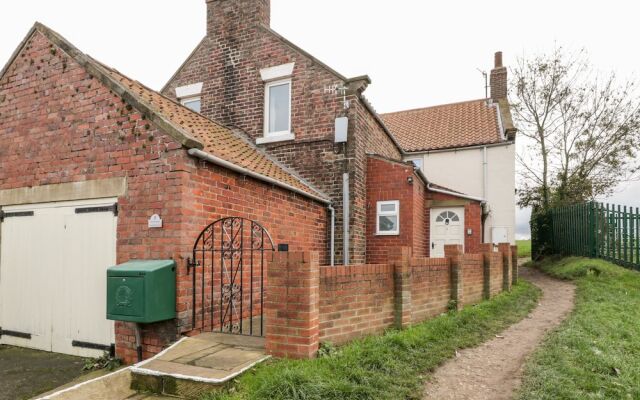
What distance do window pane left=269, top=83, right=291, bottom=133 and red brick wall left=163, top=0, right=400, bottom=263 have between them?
0.29 metres

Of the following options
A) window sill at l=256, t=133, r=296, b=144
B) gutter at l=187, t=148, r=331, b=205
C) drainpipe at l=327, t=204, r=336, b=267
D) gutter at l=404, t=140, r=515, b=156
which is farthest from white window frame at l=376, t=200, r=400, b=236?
gutter at l=404, t=140, r=515, b=156

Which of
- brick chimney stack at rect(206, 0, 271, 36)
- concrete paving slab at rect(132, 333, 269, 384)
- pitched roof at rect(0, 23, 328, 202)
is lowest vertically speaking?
concrete paving slab at rect(132, 333, 269, 384)

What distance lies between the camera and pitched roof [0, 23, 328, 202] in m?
6.05

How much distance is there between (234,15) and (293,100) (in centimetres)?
313

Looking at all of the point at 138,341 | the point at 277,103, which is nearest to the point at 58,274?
the point at 138,341

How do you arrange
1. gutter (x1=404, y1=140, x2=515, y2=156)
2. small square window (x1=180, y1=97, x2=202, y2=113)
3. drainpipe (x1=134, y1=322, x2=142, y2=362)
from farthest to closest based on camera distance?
gutter (x1=404, y1=140, x2=515, y2=156) < small square window (x1=180, y1=97, x2=202, y2=113) < drainpipe (x1=134, y1=322, x2=142, y2=362)

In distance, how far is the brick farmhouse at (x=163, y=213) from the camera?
5828mm

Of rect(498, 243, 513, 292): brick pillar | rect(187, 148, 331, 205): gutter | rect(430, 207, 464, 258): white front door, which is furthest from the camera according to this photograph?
rect(430, 207, 464, 258): white front door

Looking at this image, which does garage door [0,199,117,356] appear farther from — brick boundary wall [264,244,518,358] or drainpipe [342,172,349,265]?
drainpipe [342,172,349,265]

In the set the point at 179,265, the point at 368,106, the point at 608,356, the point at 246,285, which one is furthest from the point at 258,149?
the point at 608,356

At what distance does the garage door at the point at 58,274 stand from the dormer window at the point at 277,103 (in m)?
5.50

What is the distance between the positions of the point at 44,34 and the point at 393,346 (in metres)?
7.54

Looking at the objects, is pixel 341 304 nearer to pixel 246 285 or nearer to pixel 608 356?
pixel 246 285

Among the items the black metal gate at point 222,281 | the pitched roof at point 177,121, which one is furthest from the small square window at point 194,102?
the black metal gate at point 222,281
